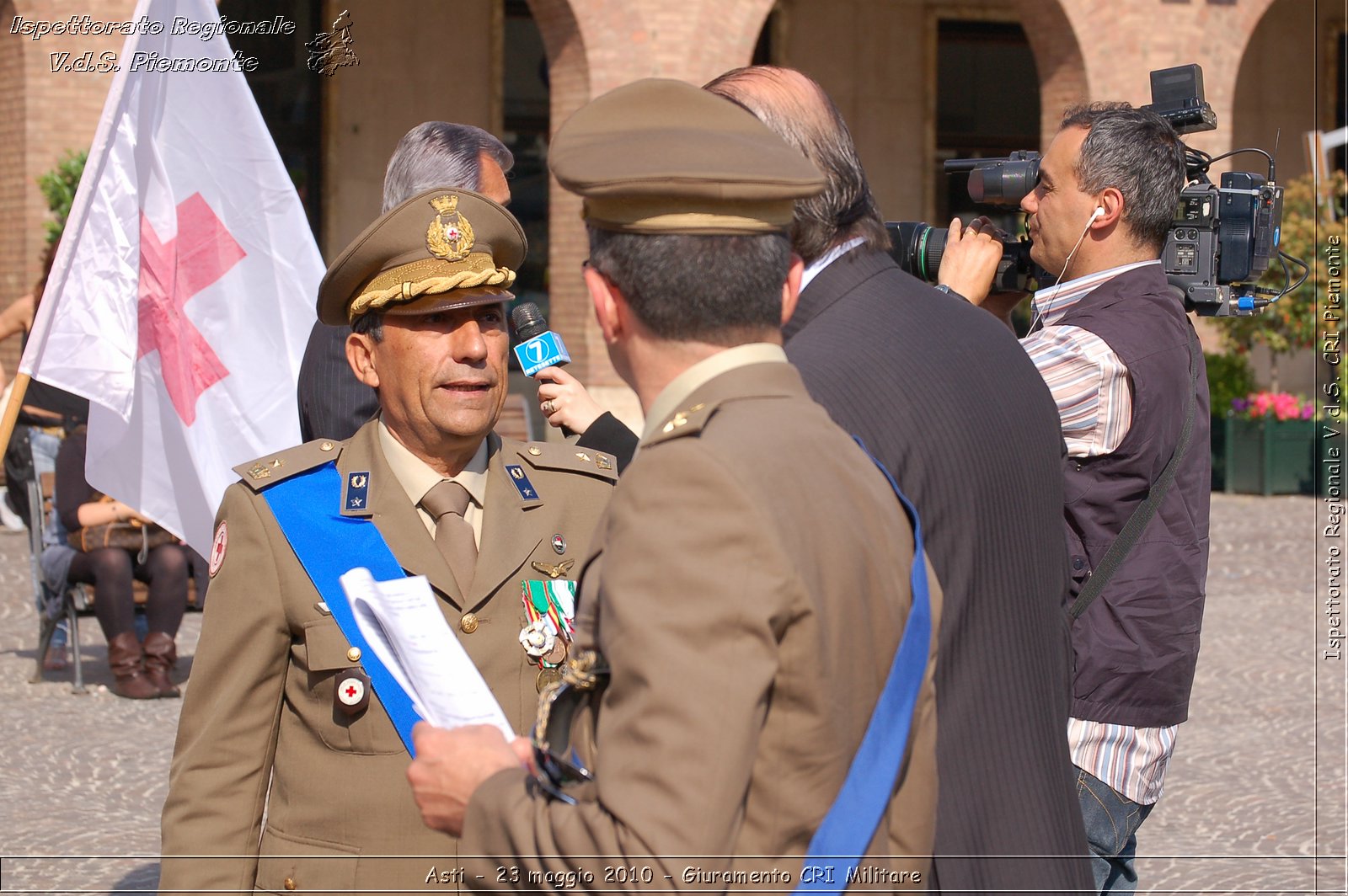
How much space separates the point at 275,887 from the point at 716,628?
1.09 m

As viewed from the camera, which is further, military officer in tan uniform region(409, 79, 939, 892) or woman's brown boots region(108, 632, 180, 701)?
woman's brown boots region(108, 632, 180, 701)

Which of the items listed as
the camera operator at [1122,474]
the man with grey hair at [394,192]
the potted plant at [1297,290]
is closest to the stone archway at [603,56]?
the potted plant at [1297,290]

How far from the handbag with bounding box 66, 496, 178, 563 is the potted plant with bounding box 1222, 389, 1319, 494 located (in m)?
10.8

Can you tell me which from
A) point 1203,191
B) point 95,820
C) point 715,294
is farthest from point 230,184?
point 715,294

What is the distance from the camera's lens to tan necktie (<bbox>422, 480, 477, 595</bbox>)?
2.30 m

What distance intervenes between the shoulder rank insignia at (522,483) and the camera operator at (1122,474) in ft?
2.89

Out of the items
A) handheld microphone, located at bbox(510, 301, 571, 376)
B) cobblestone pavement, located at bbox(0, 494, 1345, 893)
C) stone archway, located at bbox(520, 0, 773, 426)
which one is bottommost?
cobblestone pavement, located at bbox(0, 494, 1345, 893)

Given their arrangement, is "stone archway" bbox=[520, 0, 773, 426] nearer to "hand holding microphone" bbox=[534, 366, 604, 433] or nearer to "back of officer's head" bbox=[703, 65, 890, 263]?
"hand holding microphone" bbox=[534, 366, 604, 433]

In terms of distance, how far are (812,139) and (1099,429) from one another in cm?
111

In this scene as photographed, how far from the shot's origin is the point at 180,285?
4402 mm

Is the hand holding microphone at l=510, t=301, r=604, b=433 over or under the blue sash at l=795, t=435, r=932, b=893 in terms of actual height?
over

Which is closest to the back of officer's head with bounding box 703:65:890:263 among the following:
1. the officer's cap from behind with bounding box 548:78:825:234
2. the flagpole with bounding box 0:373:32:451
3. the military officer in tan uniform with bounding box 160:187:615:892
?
the officer's cap from behind with bounding box 548:78:825:234

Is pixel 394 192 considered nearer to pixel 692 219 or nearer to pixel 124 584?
pixel 692 219

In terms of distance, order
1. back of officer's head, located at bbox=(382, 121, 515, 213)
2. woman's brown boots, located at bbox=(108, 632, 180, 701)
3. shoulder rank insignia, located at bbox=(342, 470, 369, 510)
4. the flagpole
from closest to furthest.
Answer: shoulder rank insignia, located at bbox=(342, 470, 369, 510) → back of officer's head, located at bbox=(382, 121, 515, 213) → the flagpole → woman's brown boots, located at bbox=(108, 632, 180, 701)
